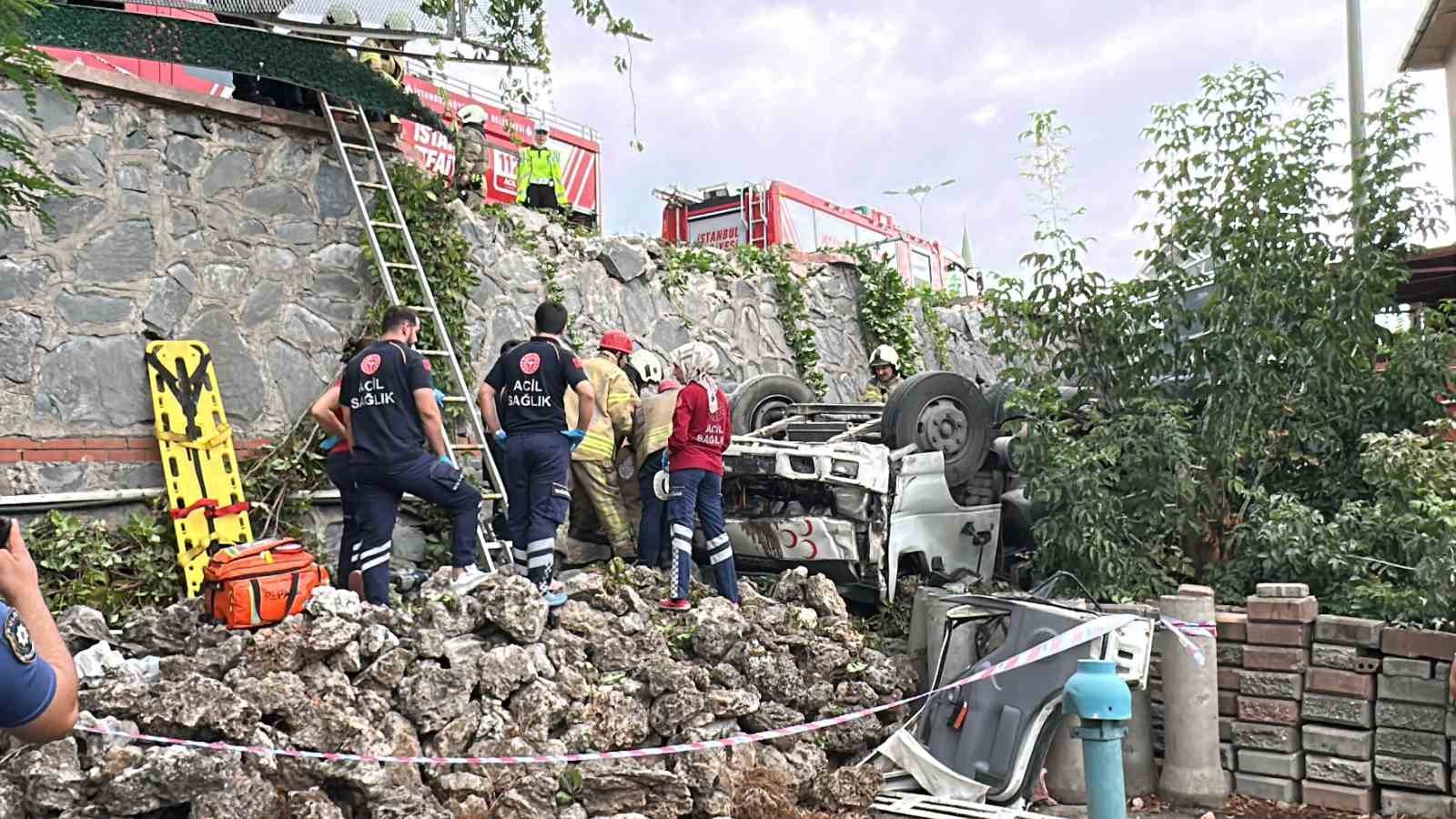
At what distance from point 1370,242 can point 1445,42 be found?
8.54 m

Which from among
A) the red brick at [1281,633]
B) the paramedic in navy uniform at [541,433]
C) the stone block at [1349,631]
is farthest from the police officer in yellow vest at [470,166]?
the stone block at [1349,631]

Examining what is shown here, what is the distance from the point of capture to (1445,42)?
45.8ft

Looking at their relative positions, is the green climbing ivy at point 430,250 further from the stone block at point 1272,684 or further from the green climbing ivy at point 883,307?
the green climbing ivy at point 883,307

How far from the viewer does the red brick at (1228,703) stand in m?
6.02

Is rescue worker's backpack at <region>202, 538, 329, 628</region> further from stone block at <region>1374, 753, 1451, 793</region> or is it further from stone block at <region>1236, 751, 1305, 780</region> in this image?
stone block at <region>1374, 753, 1451, 793</region>

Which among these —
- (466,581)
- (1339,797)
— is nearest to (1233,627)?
(1339,797)

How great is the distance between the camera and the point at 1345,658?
580 centimetres

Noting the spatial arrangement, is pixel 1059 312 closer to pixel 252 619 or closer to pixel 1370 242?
pixel 1370 242

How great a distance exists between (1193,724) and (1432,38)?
11450 millimetres

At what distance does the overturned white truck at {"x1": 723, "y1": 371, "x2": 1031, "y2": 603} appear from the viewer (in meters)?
7.25

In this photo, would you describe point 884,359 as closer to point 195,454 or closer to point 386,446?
point 386,446

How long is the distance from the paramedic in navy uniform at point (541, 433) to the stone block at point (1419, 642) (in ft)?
13.6

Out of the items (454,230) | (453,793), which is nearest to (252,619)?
(453,793)

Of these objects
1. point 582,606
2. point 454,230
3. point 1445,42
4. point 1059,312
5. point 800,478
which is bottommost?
point 582,606
